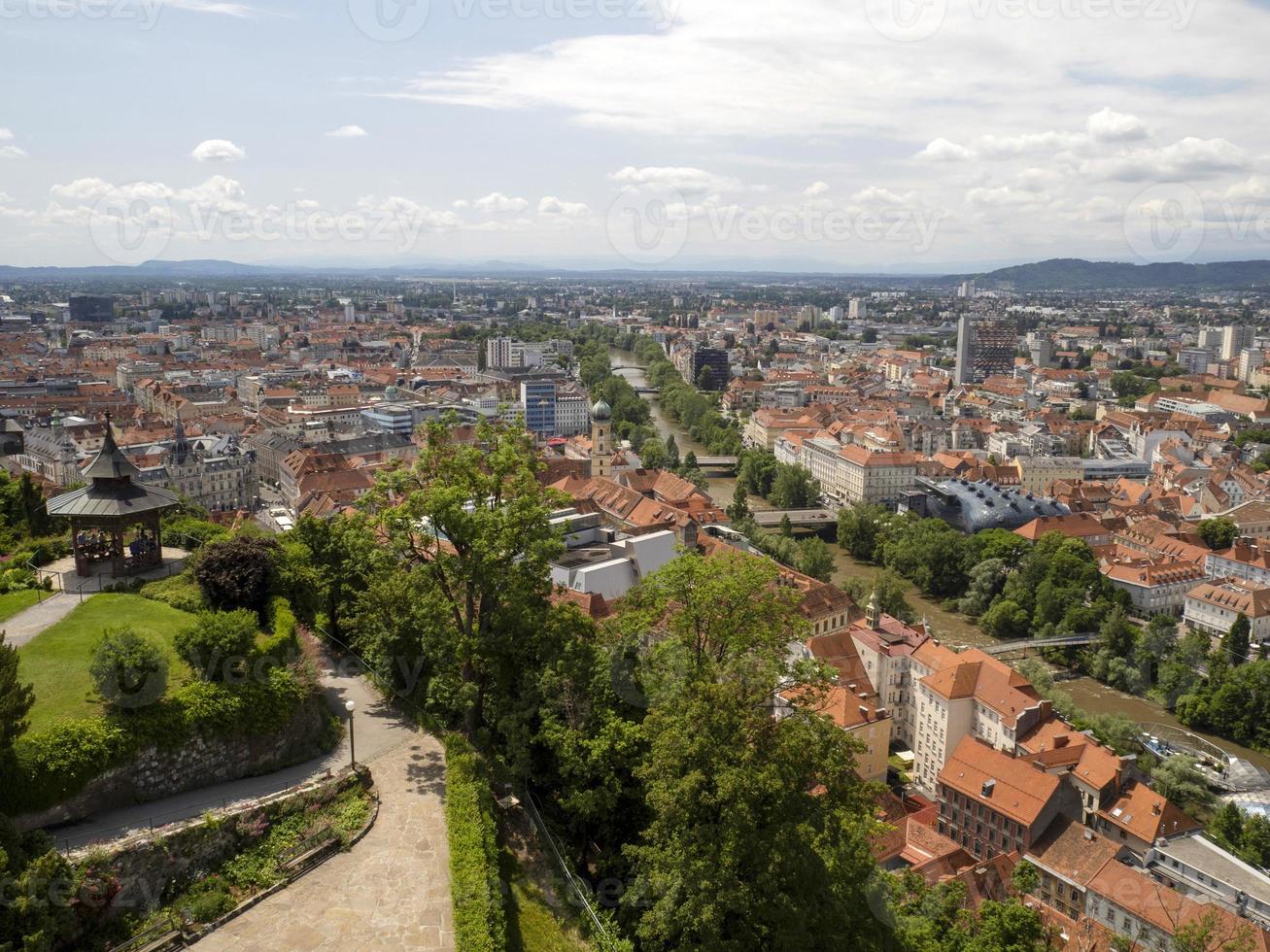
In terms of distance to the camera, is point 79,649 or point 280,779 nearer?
point 280,779

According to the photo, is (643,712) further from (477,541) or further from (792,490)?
(792,490)

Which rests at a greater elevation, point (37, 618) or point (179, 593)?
point (179, 593)

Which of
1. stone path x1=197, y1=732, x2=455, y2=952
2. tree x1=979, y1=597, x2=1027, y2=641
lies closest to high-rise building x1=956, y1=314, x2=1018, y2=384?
tree x1=979, y1=597, x2=1027, y2=641

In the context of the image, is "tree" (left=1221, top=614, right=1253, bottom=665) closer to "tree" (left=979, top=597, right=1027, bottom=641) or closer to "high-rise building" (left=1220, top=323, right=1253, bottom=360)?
"tree" (left=979, top=597, right=1027, bottom=641)

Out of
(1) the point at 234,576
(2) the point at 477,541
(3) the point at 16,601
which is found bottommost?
(3) the point at 16,601

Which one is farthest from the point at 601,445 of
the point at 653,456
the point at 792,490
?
the point at 792,490

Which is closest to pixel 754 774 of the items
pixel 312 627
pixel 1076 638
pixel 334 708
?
pixel 334 708

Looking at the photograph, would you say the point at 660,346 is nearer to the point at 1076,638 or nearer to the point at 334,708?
the point at 1076,638
